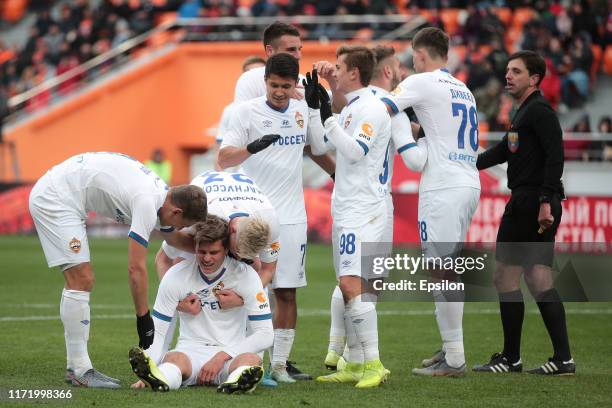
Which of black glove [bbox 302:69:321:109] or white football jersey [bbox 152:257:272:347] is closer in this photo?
white football jersey [bbox 152:257:272:347]

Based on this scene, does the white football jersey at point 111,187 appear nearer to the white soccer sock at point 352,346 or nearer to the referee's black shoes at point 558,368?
the white soccer sock at point 352,346

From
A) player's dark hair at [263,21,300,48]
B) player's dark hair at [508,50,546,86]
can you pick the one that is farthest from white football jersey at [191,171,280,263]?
player's dark hair at [508,50,546,86]

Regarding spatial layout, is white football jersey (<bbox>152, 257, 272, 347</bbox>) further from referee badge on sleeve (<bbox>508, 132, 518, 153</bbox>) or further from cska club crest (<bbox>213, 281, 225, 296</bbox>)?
referee badge on sleeve (<bbox>508, 132, 518, 153</bbox>)

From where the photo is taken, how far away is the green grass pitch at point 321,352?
7.05 m

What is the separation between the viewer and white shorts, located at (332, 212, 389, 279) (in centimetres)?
785

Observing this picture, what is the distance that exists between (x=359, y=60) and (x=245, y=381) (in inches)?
102

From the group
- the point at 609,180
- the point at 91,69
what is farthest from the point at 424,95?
the point at 91,69

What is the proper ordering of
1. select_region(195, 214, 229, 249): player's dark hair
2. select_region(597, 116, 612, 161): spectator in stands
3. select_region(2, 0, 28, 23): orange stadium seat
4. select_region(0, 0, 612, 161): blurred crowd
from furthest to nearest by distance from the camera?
select_region(2, 0, 28, 23): orange stadium seat
select_region(0, 0, 612, 161): blurred crowd
select_region(597, 116, 612, 161): spectator in stands
select_region(195, 214, 229, 249): player's dark hair

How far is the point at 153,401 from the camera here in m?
6.79

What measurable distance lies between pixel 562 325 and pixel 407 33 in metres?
16.9

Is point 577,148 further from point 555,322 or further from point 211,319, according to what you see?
point 211,319

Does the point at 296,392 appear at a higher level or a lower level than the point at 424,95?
lower

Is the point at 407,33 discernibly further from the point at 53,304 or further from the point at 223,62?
the point at 53,304

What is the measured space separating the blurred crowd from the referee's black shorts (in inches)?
518
